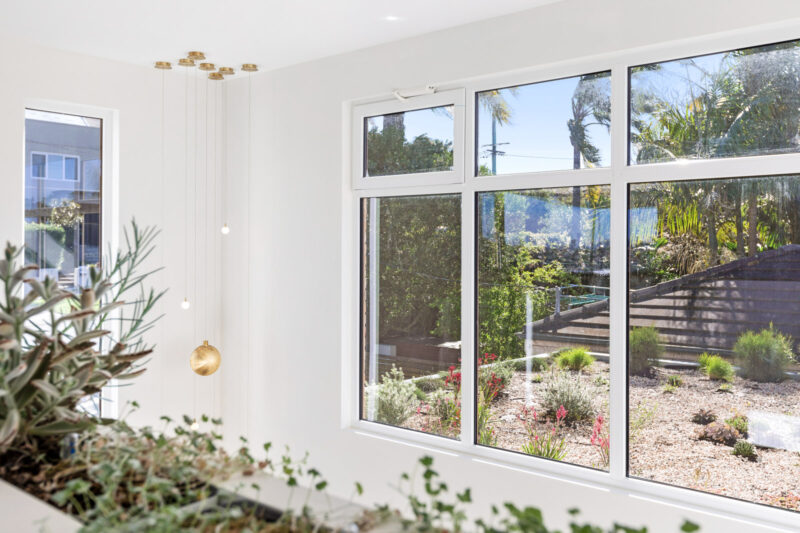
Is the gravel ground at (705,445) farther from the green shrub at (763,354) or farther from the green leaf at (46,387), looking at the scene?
the green leaf at (46,387)

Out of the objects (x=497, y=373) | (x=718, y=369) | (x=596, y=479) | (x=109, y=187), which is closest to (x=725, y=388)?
(x=718, y=369)

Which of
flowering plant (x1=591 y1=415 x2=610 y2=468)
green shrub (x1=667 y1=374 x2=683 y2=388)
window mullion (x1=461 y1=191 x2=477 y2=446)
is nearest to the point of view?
green shrub (x1=667 y1=374 x2=683 y2=388)

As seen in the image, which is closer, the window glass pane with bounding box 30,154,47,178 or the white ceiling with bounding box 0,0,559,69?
the white ceiling with bounding box 0,0,559,69

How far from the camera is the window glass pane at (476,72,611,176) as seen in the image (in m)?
2.85

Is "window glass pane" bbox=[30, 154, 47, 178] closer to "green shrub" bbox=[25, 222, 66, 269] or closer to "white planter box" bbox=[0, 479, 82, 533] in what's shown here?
"green shrub" bbox=[25, 222, 66, 269]

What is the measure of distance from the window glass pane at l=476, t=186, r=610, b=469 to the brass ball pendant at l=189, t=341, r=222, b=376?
1.65 m

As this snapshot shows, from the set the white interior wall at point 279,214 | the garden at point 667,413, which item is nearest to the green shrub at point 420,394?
the garden at point 667,413

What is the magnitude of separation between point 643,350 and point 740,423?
1.44ft

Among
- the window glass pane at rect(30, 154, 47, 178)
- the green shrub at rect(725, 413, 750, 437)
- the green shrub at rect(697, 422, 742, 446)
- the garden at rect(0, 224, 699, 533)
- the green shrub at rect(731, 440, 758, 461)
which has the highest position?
the window glass pane at rect(30, 154, 47, 178)

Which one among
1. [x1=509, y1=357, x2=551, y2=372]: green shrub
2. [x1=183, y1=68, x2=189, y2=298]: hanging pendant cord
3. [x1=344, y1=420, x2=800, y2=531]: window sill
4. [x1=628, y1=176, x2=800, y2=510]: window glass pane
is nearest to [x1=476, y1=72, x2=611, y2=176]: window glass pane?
[x1=628, y1=176, x2=800, y2=510]: window glass pane

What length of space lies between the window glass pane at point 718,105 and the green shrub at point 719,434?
3.41ft

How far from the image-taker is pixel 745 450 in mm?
2488

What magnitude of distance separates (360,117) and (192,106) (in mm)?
1167

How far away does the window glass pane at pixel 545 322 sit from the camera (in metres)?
2.85
